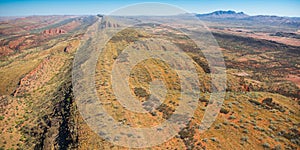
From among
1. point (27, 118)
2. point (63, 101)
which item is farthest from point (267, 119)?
point (27, 118)

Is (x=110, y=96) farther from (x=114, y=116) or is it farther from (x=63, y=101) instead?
(x=63, y=101)

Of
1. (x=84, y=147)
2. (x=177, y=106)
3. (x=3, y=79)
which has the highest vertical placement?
(x=177, y=106)

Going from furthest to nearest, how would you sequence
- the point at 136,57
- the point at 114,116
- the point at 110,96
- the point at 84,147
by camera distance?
the point at 136,57 < the point at 110,96 < the point at 114,116 < the point at 84,147

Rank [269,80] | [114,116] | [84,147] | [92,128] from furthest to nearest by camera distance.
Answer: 1. [269,80]
2. [114,116]
3. [92,128]
4. [84,147]

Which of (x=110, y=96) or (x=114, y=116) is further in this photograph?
(x=110, y=96)

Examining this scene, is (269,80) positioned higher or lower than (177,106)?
lower

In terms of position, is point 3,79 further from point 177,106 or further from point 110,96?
point 177,106

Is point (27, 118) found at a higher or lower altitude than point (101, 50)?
lower

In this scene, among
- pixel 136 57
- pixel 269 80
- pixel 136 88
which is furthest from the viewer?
pixel 269 80

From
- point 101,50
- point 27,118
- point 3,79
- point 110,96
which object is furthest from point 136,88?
point 3,79

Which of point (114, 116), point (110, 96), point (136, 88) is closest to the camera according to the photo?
point (114, 116)
